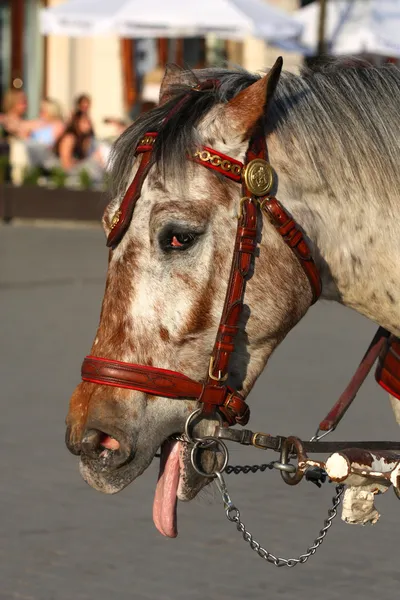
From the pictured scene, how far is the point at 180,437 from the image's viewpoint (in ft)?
9.43

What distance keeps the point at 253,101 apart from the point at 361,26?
14.7 metres

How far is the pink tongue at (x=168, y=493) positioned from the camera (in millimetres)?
2887

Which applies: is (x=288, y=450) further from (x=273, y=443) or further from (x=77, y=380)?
(x=77, y=380)

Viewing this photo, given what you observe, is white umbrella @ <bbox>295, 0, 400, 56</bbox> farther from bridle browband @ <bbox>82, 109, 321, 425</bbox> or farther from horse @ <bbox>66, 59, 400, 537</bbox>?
bridle browband @ <bbox>82, 109, 321, 425</bbox>

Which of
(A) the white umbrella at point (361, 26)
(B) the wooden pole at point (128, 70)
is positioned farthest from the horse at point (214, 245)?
(B) the wooden pole at point (128, 70)

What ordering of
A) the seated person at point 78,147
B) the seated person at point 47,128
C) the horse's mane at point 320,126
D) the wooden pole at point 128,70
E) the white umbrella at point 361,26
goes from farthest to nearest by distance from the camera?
Answer: 1. the wooden pole at point 128,70
2. the seated person at point 47,128
3. the seated person at point 78,147
4. the white umbrella at point 361,26
5. the horse's mane at point 320,126

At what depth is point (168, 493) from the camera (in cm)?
289

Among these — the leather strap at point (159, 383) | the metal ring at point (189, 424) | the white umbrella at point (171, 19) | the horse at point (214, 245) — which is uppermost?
the horse at point (214, 245)

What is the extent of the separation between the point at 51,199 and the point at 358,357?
380 inches

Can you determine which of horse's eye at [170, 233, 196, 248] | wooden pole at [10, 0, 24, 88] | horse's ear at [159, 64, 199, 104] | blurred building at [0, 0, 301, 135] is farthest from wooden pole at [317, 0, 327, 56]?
horse's eye at [170, 233, 196, 248]

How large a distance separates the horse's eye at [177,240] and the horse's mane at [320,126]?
0.14m

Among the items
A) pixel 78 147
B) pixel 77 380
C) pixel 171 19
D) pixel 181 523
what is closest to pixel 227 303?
pixel 181 523

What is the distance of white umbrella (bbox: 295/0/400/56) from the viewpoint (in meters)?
16.5

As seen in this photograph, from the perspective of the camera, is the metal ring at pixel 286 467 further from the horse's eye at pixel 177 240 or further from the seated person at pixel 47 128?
the seated person at pixel 47 128
